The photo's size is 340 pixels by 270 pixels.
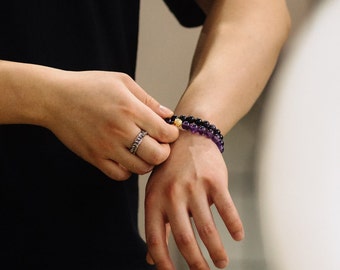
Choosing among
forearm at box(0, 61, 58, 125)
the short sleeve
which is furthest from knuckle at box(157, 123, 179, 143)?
the short sleeve

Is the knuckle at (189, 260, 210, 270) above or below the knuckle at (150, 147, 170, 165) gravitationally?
below

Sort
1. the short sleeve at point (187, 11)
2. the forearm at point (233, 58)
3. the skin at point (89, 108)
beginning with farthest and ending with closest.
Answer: the short sleeve at point (187, 11) < the forearm at point (233, 58) < the skin at point (89, 108)

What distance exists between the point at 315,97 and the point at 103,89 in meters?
0.32

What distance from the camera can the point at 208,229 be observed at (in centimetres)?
50

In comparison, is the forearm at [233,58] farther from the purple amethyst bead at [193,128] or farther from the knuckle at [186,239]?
the knuckle at [186,239]

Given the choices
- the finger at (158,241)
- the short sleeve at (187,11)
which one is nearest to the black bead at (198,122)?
the finger at (158,241)

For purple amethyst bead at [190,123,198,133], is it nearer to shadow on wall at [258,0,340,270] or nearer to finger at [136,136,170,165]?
finger at [136,136,170,165]

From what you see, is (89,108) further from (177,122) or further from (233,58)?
(233,58)

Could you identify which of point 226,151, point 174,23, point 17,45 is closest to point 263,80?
point 226,151

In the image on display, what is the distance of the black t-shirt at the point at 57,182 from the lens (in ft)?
2.04

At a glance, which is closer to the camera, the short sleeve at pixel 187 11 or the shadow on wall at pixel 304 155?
the shadow on wall at pixel 304 155

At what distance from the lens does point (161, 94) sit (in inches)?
44.3

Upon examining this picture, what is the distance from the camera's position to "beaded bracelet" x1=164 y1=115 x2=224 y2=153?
1.83 feet

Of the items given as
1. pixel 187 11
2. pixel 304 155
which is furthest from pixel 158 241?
pixel 187 11
